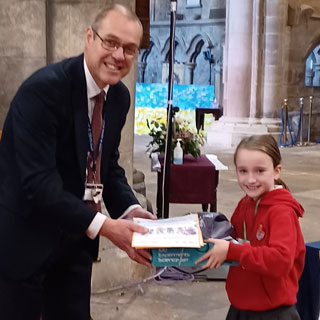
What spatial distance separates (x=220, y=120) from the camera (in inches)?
627

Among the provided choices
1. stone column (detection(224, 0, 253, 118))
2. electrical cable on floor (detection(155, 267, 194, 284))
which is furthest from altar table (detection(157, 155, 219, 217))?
stone column (detection(224, 0, 253, 118))

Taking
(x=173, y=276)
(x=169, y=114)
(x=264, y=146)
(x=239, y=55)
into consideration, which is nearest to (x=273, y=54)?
(x=239, y=55)

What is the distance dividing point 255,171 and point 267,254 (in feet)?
1.17

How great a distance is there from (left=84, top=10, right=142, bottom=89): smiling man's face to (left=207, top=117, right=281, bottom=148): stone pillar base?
12971mm

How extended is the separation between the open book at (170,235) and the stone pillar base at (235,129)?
12879mm

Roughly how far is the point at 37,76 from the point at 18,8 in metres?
2.16

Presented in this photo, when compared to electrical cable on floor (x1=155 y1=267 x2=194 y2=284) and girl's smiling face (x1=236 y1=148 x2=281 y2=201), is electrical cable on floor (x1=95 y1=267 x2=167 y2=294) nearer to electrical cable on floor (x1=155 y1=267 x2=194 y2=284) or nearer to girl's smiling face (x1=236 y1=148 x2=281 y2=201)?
electrical cable on floor (x1=155 y1=267 x2=194 y2=284)

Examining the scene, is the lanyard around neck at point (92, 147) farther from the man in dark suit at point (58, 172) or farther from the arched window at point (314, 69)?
the arched window at point (314, 69)

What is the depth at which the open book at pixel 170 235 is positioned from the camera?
7.31 ft

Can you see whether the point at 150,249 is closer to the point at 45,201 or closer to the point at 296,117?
the point at 45,201

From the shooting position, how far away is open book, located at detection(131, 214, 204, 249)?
223 cm

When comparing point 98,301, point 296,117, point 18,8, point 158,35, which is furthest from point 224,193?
point 158,35

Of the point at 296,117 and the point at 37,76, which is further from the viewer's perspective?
the point at 296,117

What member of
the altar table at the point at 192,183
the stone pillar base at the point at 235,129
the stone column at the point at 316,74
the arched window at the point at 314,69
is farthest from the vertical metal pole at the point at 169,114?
the stone column at the point at 316,74
